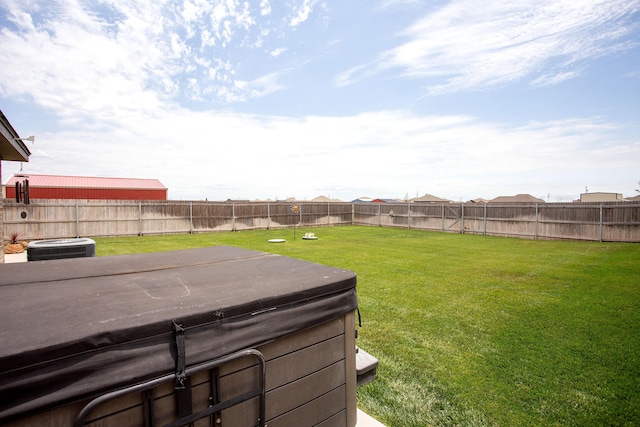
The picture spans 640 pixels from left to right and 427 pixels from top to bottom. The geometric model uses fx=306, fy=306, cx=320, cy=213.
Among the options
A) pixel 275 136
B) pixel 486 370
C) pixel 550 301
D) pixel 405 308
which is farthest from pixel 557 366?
pixel 275 136

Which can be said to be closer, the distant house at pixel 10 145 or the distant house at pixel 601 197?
the distant house at pixel 10 145

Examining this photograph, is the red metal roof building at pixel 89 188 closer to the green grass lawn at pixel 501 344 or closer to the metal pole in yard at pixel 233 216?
the metal pole in yard at pixel 233 216

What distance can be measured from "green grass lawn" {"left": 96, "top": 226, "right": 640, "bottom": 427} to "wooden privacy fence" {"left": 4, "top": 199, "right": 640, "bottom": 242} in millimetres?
6966

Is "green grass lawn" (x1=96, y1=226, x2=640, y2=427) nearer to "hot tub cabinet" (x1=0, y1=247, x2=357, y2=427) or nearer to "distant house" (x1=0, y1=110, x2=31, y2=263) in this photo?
"hot tub cabinet" (x1=0, y1=247, x2=357, y2=427)

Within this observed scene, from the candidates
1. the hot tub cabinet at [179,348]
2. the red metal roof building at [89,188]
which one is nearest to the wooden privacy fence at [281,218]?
the red metal roof building at [89,188]

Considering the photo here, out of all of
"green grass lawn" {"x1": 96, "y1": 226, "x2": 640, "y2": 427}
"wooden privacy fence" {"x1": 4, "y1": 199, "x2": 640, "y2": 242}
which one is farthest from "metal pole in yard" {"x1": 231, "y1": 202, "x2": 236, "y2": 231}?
"green grass lawn" {"x1": 96, "y1": 226, "x2": 640, "y2": 427}

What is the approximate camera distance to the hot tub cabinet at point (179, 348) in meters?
1.15

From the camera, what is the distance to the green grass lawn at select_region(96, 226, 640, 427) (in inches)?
102

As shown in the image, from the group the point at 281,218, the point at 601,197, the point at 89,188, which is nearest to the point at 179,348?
the point at 281,218

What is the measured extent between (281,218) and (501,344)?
690 inches

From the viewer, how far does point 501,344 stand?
3734mm

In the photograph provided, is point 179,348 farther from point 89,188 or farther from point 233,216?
point 89,188

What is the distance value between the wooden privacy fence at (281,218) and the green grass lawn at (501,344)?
6.97 meters

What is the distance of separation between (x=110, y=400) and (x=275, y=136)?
62.7ft
